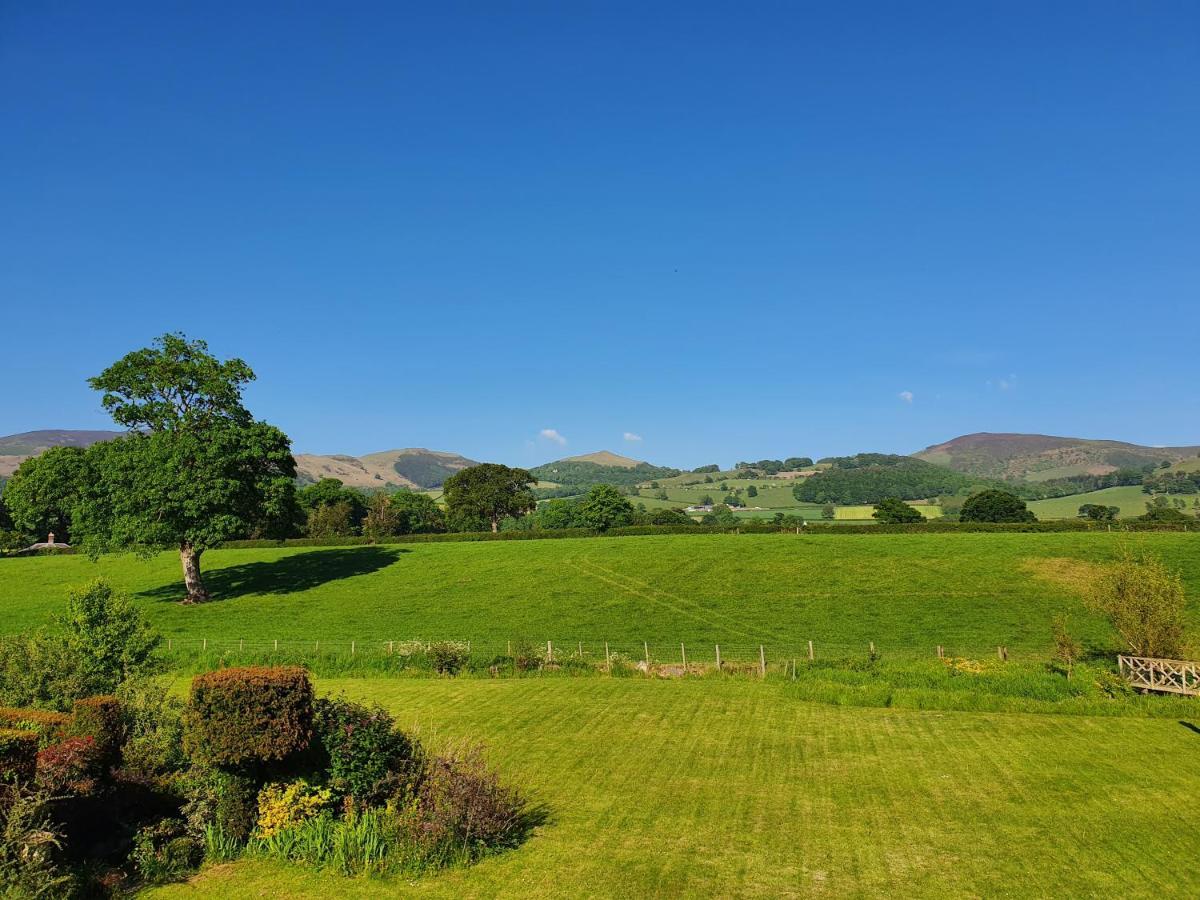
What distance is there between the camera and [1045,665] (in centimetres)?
3136

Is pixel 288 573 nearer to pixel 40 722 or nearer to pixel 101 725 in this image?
pixel 40 722

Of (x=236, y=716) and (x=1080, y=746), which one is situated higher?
(x=236, y=716)

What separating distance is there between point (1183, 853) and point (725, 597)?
42.2 meters

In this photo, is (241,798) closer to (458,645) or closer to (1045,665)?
(458,645)

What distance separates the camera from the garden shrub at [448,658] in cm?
3403

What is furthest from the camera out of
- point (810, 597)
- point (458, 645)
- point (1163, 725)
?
point (810, 597)

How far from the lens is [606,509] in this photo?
119 meters

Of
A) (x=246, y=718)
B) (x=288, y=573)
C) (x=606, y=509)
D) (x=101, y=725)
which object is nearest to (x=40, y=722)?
(x=101, y=725)

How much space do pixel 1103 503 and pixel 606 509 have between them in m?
128

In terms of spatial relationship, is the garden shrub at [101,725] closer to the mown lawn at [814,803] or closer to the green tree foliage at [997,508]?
the mown lawn at [814,803]

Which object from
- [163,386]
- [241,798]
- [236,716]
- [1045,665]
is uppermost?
[163,386]

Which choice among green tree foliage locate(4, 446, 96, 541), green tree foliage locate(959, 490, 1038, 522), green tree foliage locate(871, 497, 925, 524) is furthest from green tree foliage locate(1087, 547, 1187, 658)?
green tree foliage locate(871, 497, 925, 524)

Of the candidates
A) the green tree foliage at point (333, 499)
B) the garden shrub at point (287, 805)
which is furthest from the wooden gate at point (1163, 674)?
the green tree foliage at point (333, 499)

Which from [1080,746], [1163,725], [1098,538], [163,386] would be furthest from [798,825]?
[1098,538]
